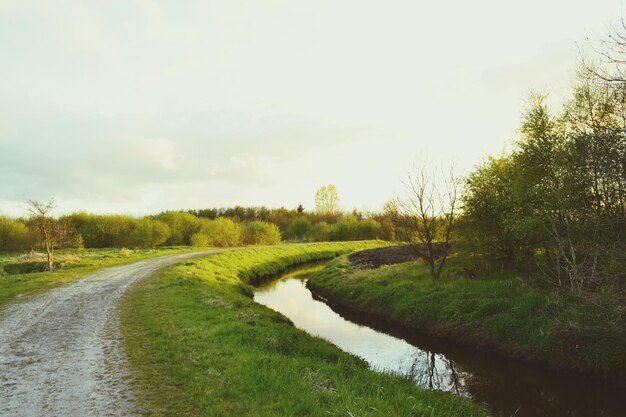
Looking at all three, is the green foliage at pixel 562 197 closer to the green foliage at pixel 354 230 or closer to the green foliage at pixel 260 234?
the green foliage at pixel 260 234

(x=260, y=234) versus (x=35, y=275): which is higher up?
(x=260, y=234)

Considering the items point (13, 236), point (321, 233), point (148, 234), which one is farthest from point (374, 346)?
point (321, 233)

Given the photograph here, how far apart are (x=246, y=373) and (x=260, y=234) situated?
72.9 meters

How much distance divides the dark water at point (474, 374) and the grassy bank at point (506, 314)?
27.0 inches

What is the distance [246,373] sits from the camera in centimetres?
982

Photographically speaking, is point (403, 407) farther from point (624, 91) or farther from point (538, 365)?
point (624, 91)

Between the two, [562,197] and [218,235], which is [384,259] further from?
[218,235]

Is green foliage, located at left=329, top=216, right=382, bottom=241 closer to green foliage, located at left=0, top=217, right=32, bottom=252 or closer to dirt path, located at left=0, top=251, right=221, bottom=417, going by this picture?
green foliage, located at left=0, top=217, right=32, bottom=252

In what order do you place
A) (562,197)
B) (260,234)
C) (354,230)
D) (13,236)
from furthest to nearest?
(354,230), (260,234), (13,236), (562,197)

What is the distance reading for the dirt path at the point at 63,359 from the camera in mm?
8242

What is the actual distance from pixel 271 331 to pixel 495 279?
12721mm

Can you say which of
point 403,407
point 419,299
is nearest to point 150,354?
point 403,407

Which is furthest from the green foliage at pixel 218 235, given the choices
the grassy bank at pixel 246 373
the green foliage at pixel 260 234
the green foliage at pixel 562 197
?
the green foliage at pixel 562 197

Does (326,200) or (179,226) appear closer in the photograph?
(179,226)
